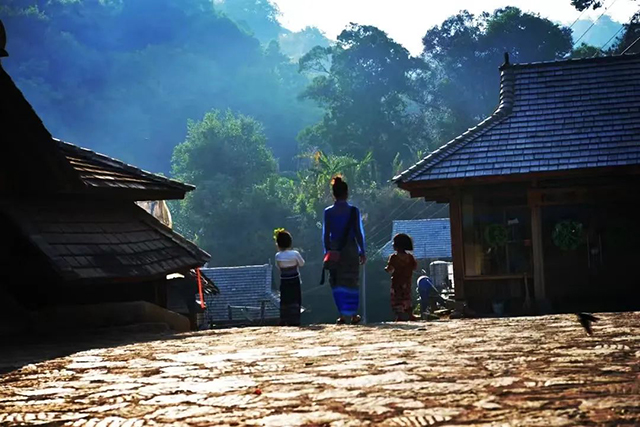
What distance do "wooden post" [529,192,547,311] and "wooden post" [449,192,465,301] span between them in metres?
1.18

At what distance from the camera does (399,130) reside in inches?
2709

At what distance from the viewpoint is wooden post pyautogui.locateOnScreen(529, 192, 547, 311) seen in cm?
1518

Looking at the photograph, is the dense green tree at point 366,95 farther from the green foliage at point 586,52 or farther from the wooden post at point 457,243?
the wooden post at point 457,243

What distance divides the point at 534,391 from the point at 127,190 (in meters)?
8.64

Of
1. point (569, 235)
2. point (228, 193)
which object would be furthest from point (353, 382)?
point (228, 193)

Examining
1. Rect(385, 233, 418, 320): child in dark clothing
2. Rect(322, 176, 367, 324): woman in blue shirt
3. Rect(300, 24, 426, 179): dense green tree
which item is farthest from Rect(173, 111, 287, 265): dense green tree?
Rect(322, 176, 367, 324): woman in blue shirt

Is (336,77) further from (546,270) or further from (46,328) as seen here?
(46,328)

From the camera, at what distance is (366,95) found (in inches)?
2805

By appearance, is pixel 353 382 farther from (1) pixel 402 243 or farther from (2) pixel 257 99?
(2) pixel 257 99

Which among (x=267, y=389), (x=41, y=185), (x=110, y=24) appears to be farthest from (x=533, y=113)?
(x=110, y=24)

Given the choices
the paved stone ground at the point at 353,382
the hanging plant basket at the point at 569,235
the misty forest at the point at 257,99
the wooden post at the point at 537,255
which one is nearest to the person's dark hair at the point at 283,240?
the paved stone ground at the point at 353,382

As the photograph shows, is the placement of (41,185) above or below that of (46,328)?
above

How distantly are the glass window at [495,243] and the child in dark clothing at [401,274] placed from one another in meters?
4.29

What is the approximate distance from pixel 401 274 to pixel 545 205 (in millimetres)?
4691
